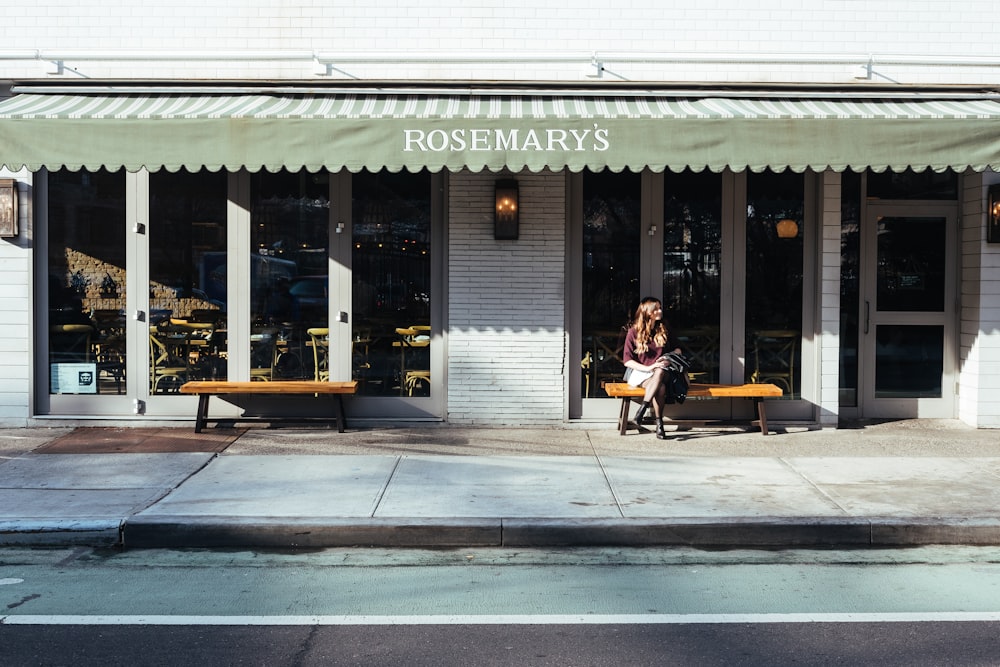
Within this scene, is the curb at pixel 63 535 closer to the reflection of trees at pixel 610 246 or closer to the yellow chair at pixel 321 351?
the yellow chair at pixel 321 351

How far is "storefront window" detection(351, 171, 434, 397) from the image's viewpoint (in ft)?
34.6

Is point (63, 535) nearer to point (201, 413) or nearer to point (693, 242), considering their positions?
point (201, 413)

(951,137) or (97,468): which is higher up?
(951,137)

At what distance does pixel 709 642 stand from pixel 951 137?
5.45 meters

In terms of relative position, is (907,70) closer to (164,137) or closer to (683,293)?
(683,293)

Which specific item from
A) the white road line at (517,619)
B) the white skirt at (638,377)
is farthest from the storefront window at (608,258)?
the white road line at (517,619)

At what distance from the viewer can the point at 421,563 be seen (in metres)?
6.41

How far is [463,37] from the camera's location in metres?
10.3

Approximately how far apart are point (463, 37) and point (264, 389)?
3.89m

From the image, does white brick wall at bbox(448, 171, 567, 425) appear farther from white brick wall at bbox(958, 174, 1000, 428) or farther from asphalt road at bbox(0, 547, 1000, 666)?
white brick wall at bbox(958, 174, 1000, 428)

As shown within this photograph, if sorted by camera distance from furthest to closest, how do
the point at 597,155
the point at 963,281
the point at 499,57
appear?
the point at 963,281 → the point at 499,57 → the point at 597,155

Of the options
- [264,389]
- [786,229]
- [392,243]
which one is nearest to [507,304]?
[392,243]

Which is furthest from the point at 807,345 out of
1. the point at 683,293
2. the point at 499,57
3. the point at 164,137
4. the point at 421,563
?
the point at 164,137

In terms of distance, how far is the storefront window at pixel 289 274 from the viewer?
10516 mm
